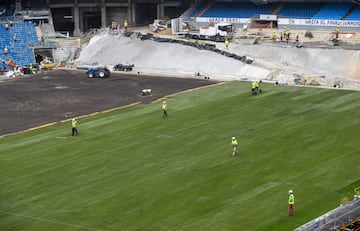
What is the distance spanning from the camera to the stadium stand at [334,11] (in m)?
88.9

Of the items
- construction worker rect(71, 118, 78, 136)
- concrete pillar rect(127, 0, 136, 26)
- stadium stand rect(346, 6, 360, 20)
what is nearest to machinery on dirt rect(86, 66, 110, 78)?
construction worker rect(71, 118, 78, 136)

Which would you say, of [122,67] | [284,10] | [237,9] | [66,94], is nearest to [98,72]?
[122,67]

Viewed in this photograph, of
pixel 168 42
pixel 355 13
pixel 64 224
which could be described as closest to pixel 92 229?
pixel 64 224

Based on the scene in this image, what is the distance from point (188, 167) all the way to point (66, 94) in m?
28.2

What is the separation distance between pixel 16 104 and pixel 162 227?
34588 millimetres

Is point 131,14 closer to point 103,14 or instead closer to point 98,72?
point 103,14

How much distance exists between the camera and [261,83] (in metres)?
71.4

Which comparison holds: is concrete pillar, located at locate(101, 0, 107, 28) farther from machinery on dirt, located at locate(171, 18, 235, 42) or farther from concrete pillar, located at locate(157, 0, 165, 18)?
machinery on dirt, located at locate(171, 18, 235, 42)

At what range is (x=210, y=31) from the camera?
295 ft

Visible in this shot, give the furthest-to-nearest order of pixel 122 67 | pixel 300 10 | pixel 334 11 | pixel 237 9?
pixel 237 9 → pixel 300 10 → pixel 334 11 → pixel 122 67

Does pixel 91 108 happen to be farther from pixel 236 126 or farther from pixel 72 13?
pixel 72 13

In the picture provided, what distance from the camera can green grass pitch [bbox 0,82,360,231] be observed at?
36031 millimetres

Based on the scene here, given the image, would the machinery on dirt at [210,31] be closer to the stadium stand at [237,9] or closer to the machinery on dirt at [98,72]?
the stadium stand at [237,9]

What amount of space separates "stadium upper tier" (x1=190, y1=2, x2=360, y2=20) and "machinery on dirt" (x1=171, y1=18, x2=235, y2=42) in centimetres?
496
